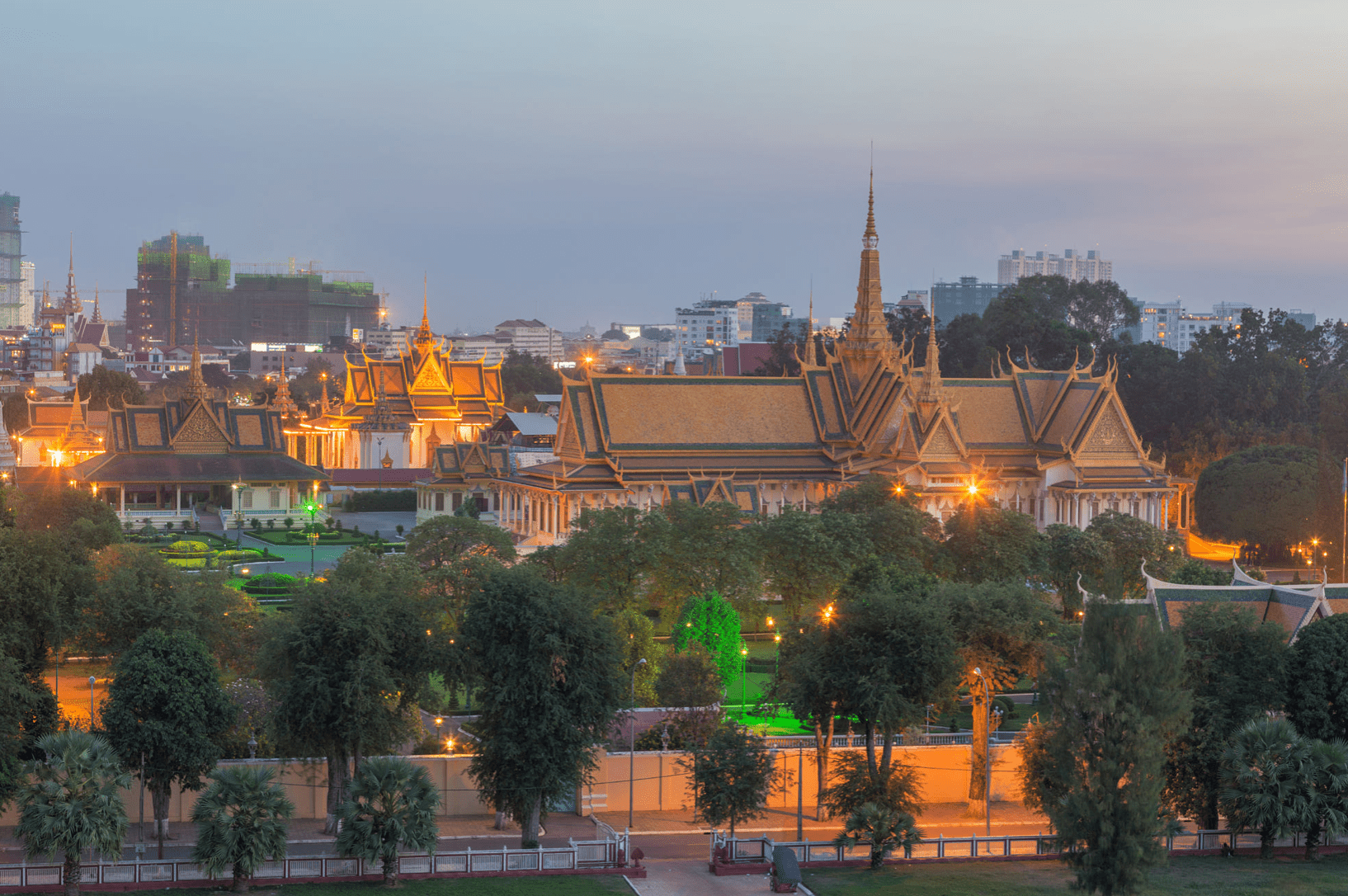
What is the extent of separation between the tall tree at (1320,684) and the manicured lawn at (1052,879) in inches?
103

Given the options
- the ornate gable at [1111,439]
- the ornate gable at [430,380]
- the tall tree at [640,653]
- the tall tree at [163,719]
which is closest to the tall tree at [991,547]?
the tall tree at [640,653]

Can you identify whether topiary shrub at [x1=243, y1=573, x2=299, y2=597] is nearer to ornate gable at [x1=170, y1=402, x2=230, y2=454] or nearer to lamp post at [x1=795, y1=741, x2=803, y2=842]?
lamp post at [x1=795, y1=741, x2=803, y2=842]

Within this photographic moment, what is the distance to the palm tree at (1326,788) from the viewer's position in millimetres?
32812

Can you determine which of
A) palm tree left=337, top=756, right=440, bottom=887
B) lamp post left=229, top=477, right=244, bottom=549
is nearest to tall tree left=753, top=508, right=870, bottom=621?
palm tree left=337, top=756, right=440, bottom=887

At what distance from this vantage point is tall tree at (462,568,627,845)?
33.2 m

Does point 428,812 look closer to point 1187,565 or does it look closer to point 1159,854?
point 1159,854

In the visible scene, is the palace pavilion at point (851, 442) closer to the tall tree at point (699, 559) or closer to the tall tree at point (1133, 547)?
the tall tree at point (1133, 547)

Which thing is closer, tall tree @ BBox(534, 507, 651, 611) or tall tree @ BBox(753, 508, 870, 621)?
tall tree @ BBox(534, 507, 651, 611)

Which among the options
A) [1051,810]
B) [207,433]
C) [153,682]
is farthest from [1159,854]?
[207,433]

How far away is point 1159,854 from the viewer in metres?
29.9

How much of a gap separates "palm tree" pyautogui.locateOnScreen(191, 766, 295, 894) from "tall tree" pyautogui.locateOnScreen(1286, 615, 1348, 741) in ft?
65.3

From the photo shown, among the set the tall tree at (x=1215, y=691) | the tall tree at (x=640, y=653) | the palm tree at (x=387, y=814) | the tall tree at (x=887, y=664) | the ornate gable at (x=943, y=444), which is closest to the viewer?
the palm tree at (x=387, y=814)

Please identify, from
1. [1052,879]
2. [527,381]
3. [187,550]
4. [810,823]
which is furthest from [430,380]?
[1052,879]

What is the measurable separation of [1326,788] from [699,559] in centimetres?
2220
